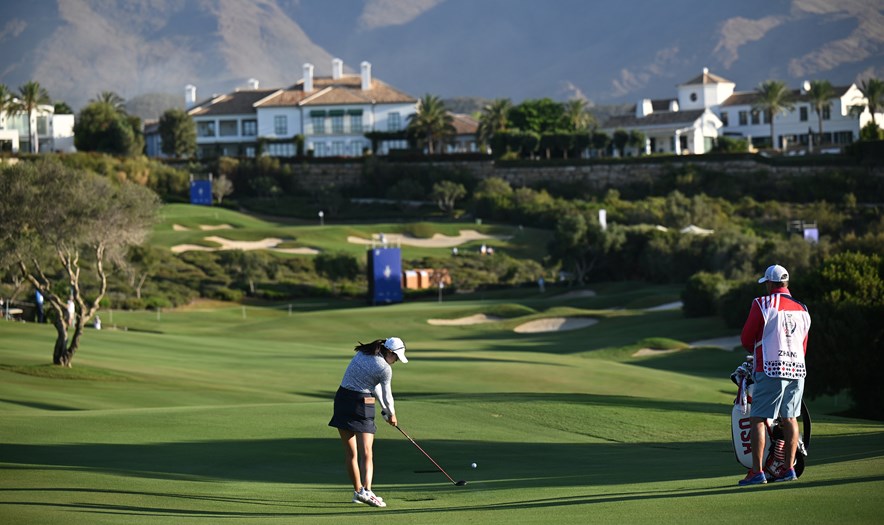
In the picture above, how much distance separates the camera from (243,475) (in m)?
16.0

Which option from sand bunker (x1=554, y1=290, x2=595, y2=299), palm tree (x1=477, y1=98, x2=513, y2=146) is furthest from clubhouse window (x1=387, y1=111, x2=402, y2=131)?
sand bunker (x1=554, y1=290, x2=595, y2=299)

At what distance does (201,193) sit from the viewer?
338ft

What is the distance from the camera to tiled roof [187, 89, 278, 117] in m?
127

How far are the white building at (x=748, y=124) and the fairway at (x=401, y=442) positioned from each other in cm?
8550

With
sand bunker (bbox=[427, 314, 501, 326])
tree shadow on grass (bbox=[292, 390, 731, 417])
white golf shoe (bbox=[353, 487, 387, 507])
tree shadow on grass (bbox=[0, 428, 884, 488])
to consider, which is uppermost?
white golf shoe (bbox=[353, 487, 387, 507])

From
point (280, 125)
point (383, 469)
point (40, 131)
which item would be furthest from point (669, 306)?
point (40, 131)

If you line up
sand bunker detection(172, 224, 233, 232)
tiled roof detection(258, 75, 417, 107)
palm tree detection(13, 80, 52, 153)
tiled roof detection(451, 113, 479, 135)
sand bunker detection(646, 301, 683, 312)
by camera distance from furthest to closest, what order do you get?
Result: tiled roof detection(451, 113, 479, 135), tiled roof detection(258, 75, 417, 107), palm tree detection(13, 80, 52, 153), sand bunker detection(172, 224, 233, 232), sand bunker detection(646, 301, 683, 312)

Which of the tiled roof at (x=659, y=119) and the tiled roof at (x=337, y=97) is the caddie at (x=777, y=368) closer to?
the tiled roof at (x=337, y=97)

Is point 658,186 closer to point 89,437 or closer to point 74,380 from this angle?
point 74,380

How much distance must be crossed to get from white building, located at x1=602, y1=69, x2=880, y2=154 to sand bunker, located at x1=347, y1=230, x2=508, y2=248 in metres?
35.4

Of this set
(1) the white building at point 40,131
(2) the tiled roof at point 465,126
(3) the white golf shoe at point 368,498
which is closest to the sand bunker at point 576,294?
(3) the white golf shoe at point 368,498

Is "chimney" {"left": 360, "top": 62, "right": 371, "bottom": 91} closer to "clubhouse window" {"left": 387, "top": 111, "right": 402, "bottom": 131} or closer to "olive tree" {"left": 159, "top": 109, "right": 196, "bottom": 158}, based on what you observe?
"clubhouse window" {"left": 387, "top": 111, "right": 402, "bottom": 131}

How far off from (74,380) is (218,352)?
1055cm

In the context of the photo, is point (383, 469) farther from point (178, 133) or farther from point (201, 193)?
point (178, 133)
